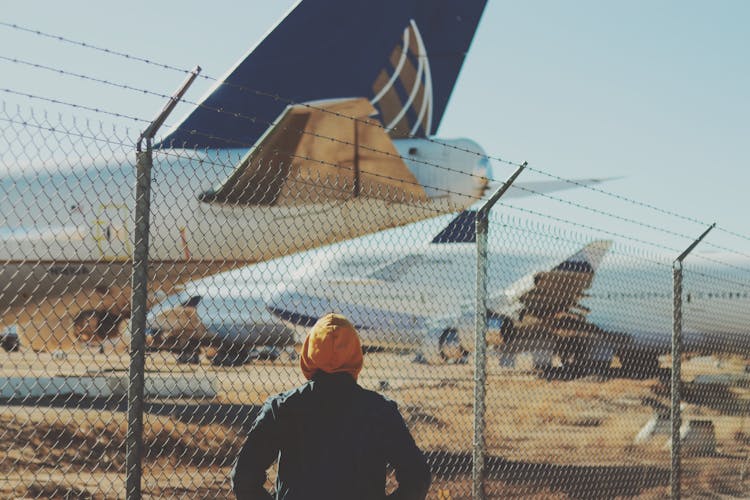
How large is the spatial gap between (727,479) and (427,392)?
7126mm

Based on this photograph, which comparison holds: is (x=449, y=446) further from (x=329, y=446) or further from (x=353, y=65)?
(x=353, y=65)

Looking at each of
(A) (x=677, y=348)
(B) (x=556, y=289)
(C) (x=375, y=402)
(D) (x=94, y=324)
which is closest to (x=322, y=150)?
(D) (x=94, y=324)

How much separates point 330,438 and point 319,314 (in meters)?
12.6

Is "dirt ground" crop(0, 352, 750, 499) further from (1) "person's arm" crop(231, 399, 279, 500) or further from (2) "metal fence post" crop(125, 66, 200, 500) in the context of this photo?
(1) "person's arm" crop(231, 399, 279, 500)

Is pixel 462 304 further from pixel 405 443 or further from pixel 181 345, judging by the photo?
pixel 405 443

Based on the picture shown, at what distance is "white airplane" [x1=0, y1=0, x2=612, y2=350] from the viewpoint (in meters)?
10.1

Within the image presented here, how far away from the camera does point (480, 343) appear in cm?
471

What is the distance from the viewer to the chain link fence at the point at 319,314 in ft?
22.5

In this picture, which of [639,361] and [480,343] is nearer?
[480,343]

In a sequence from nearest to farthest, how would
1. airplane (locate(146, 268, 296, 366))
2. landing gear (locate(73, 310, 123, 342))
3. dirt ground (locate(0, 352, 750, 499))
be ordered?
dirt ground (locate(0, 352, 750, 499))
landing gear (locate(73, 310, 123, 342))
airplane (locate(146, 268, 296, 366))

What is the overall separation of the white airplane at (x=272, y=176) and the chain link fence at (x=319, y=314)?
0.07 meters

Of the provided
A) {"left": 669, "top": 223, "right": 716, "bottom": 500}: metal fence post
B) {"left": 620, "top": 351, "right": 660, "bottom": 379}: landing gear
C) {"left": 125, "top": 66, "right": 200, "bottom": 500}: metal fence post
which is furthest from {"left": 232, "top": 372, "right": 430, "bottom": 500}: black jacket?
{"left": 620, "top": 351, "right": 660, "bottom": 379}: landing gear

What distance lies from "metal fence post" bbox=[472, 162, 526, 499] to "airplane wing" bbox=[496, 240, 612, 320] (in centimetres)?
1034

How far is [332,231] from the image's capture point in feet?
37.7
